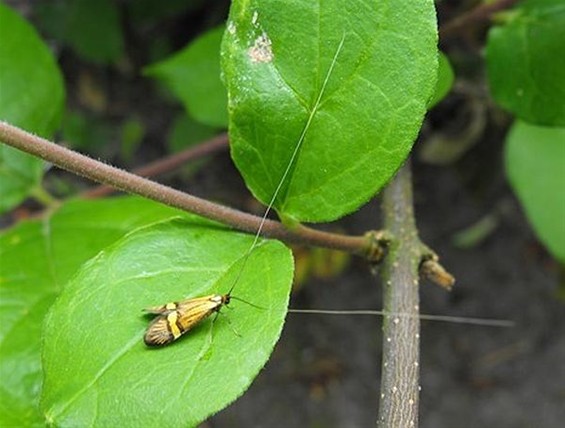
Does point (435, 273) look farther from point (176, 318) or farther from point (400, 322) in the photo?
point (176, 318)

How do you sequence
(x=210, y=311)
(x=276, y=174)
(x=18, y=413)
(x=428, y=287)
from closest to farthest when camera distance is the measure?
(x=210, y=311), (x=276, y=174), (x=18, y=413), (x=428, y=287)

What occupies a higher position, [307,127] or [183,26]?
[307,127]

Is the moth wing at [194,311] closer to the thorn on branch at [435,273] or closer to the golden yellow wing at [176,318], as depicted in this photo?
the golden yellow wing at [176,318]

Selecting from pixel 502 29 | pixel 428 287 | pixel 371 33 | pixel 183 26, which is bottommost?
pixel 428 287

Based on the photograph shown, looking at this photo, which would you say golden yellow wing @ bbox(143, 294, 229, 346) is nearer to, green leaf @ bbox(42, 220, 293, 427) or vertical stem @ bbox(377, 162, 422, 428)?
green leaf @ bbox(42, 220, 293, 427)

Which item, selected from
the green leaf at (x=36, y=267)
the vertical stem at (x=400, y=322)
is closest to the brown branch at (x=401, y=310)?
the vertical stem at (x=400, y=322)

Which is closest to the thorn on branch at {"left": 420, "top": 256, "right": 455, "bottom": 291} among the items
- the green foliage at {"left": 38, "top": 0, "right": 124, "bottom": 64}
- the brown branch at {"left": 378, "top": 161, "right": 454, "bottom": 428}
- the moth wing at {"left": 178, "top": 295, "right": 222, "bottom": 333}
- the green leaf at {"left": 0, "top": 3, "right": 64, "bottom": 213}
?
the brown branch at {"left": 378, "top": 161, "right": 454, "bottom": 428}

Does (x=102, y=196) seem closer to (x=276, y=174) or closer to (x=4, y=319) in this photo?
(x=4, y=319)

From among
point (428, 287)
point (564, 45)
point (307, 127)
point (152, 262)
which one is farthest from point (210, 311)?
point (428, 287)
